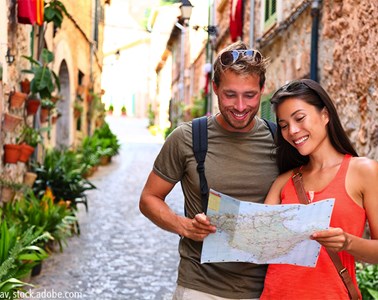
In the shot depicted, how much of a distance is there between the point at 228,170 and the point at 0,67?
12.4 feet

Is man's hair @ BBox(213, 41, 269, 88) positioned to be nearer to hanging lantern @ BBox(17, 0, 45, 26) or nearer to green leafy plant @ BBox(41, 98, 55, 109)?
hanging lantern @ BBox(17, 0, 45, 26)

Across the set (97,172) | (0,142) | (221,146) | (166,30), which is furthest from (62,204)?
(166,30)

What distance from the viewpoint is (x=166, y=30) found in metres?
34.9

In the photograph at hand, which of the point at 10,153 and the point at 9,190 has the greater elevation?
the point at 10,153

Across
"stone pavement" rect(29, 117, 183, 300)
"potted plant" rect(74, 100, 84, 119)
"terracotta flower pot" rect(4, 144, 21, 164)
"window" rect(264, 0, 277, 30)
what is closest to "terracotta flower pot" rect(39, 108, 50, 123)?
"stone pavement" rect(29, 117, 183, 300)

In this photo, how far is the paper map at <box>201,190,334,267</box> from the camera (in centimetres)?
200

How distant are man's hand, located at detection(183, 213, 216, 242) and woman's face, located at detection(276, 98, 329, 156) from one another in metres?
0.40

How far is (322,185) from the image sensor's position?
2.17 m

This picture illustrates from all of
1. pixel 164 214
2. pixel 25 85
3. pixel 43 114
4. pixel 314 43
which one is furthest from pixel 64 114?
pixel 164 214

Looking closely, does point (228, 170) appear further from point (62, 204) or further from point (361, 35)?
point (62, 204)

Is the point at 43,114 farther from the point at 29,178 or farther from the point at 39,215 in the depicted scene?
the point at 39,215

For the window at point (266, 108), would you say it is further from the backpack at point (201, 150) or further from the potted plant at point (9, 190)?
the backpack at point (201, 150)

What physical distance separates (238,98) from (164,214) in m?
0.51

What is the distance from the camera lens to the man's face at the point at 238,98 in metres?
2.31
